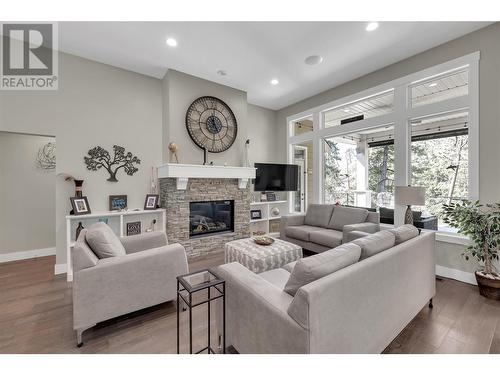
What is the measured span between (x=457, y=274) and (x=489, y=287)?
0.53 meters

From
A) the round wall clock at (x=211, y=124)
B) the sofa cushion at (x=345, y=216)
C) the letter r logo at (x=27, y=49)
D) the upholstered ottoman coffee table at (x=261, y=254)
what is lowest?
the upholstered ottoman coffee table at (x=261, y=254)

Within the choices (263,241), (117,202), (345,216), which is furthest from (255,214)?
(117,202)

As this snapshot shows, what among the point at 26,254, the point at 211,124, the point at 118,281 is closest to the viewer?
the point at 118,281

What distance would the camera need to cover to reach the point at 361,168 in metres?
4.44

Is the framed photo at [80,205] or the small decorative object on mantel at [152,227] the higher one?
the framed photo at [80,205]

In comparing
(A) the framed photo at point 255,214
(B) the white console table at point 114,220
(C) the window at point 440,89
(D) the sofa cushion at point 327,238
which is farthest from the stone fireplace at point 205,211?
(C) the window at point 440,89

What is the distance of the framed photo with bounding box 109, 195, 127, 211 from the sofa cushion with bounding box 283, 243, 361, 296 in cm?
334

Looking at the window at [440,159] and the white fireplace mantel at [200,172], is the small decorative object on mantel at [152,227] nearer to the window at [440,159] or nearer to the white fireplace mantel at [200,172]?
the white fireplace mantel at [200,172]

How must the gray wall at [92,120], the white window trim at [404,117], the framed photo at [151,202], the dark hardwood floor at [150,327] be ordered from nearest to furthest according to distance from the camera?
1. the dark hardwood floor at [150,327]
2. the white window trim at [404,117]
3. the gray wall at [92,120]
4. the framed photo at [151,202]

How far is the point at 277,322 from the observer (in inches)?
47.7

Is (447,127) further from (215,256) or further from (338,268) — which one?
(215,256)

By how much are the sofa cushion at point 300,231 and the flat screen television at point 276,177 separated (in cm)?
118

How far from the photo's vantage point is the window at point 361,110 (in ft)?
12.8

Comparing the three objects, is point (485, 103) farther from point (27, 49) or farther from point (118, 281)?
point (27, 49)
